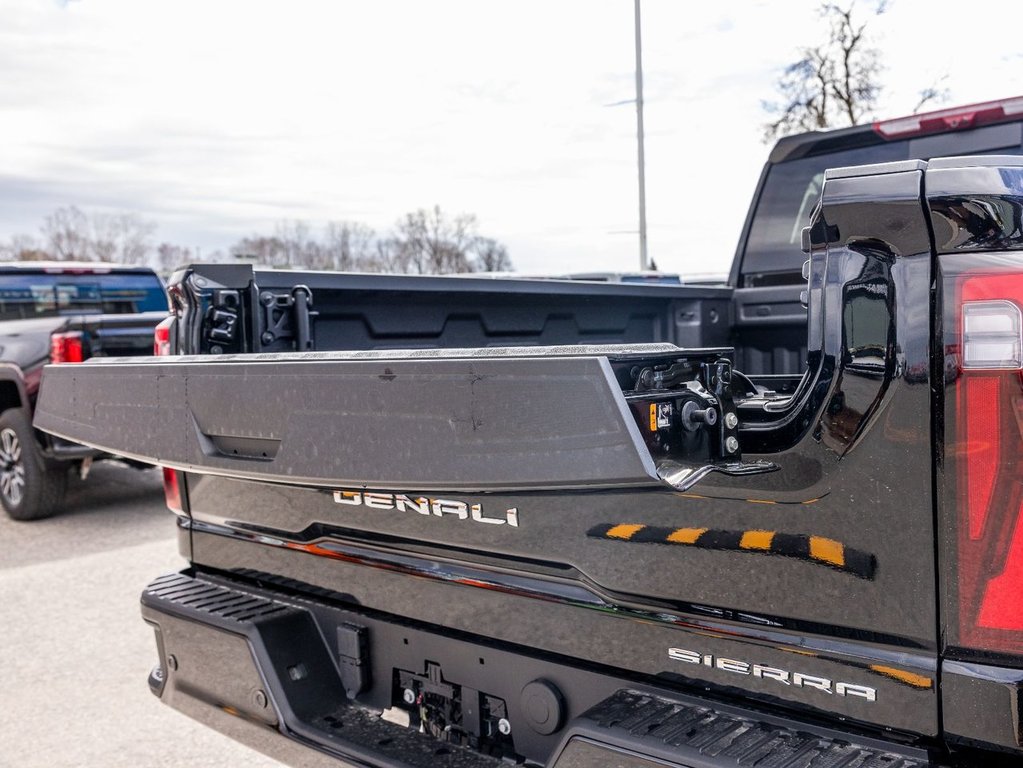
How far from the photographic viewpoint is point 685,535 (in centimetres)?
175

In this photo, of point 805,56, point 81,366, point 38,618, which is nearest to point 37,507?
point 38,618

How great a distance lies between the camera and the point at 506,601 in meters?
2.06

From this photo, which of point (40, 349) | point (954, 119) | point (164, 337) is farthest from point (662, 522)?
point (40, 349)

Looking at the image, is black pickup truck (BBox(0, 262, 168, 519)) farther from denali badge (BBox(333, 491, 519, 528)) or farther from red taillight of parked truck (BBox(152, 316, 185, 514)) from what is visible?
denali badge (BBox(333, 491, 519, 528))

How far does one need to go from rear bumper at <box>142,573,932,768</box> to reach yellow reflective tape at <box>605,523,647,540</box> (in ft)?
0.97

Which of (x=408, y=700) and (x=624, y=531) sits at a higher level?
(x=624, y=531)

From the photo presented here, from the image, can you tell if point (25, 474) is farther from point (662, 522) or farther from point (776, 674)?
point (776, 674)

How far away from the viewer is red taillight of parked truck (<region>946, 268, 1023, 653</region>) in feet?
4.61

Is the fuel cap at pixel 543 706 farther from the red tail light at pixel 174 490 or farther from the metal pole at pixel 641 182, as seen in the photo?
the metal pole at pixel 641 182

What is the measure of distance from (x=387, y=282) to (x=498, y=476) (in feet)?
4.56

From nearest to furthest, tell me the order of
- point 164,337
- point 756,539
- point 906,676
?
point 906,676 < point 756,539 < point 164,337

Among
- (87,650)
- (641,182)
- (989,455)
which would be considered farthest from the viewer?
(641,182)

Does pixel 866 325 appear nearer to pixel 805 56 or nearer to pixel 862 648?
pixel 862 648

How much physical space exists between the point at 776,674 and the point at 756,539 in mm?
241
